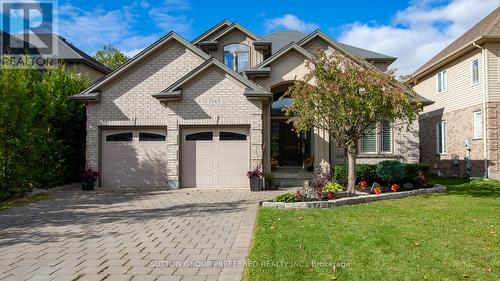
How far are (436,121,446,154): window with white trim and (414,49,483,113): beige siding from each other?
105 centimetres

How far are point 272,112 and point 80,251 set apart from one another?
545 inches

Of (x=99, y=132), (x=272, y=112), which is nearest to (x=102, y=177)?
(x=99, y=132)

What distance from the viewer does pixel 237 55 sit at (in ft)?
67.2

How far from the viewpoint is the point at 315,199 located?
10.7 metres

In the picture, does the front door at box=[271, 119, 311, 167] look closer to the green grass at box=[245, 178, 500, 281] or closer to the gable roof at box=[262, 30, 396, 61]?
the gable roof at box=[262, 30, 396, 61]

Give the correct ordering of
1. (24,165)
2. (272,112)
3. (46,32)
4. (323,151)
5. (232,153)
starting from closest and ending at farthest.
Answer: (24,165), (232,153), (323,151), (272,112), (46,32)

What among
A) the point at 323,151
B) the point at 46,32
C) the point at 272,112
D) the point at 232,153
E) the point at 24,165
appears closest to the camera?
the point at 24,165

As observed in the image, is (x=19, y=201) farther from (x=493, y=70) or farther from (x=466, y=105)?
(x=466, y=105)

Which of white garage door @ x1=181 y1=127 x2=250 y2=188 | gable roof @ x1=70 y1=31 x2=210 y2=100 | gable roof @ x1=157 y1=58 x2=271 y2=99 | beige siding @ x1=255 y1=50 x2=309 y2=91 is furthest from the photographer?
beige siding @ x1=255 y1=50 x2=309 y2=91

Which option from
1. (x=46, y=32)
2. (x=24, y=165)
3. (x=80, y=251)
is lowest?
(x=80, y=251)

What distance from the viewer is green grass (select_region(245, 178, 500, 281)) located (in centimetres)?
503

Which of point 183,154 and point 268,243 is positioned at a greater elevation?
point 183,154

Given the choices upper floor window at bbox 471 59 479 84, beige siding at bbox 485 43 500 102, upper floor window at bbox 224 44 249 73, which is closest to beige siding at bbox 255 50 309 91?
upper floor window at bbox 224 44 249 73

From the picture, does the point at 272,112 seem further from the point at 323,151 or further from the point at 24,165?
the point at 24,165
